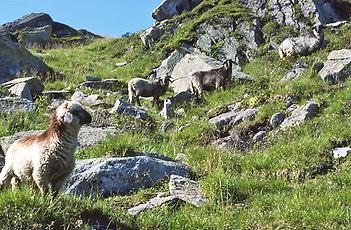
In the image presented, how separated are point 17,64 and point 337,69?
52.4 ft

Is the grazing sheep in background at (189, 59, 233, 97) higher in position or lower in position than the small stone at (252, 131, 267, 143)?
higher

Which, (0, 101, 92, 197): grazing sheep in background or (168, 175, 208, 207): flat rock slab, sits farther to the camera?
(168, 175, 208, 207): flat rock slab

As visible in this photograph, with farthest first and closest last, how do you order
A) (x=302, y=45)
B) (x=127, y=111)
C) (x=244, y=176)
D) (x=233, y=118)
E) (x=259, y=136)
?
(x=302, y=45)
(x=127, y=111)
(x=233, y=118)
(x=259, y=136)
(x=244, y=176)

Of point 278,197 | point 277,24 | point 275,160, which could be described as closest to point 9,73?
point 277,24

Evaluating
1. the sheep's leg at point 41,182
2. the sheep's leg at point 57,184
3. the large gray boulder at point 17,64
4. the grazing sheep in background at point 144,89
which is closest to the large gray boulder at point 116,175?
the sheep's leg at point 57,184

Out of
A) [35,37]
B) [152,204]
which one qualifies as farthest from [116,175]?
[35,37]

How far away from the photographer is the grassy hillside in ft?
26.1

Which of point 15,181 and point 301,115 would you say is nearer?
point 15,181

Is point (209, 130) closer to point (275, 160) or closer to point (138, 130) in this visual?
point (138, 130)

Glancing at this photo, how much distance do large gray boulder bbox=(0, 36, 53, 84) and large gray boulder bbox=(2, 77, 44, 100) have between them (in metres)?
4.01

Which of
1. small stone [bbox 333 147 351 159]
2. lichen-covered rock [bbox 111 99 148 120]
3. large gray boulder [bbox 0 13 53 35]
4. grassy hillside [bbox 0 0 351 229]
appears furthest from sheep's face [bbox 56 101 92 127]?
large gray boulder [bbox 0 13 53 35]

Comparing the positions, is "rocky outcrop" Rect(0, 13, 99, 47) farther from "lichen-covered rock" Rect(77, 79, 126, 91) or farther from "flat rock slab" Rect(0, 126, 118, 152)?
"flat rock slab" Rect(0, 126, 118, 152)

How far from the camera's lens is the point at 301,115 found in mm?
15617

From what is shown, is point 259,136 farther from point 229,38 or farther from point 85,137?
point 229,38
